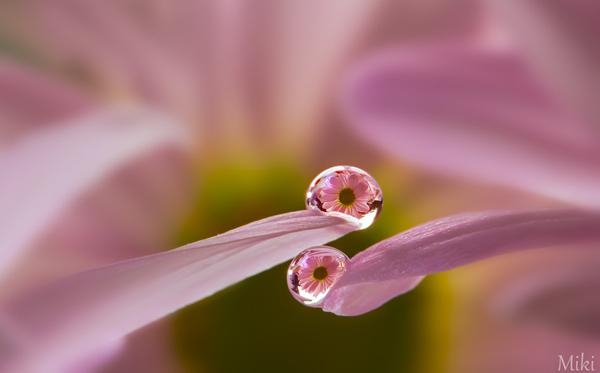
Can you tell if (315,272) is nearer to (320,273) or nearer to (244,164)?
(320,273)

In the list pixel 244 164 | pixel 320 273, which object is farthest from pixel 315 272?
pixel 244 164

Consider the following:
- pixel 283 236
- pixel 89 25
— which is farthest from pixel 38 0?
pixel 283 236

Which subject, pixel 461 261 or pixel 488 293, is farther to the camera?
pixel 488 293

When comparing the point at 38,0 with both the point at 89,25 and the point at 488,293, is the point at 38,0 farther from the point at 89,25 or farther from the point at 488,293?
the point at 488,293

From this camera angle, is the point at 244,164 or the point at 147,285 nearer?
the point at 147,285
